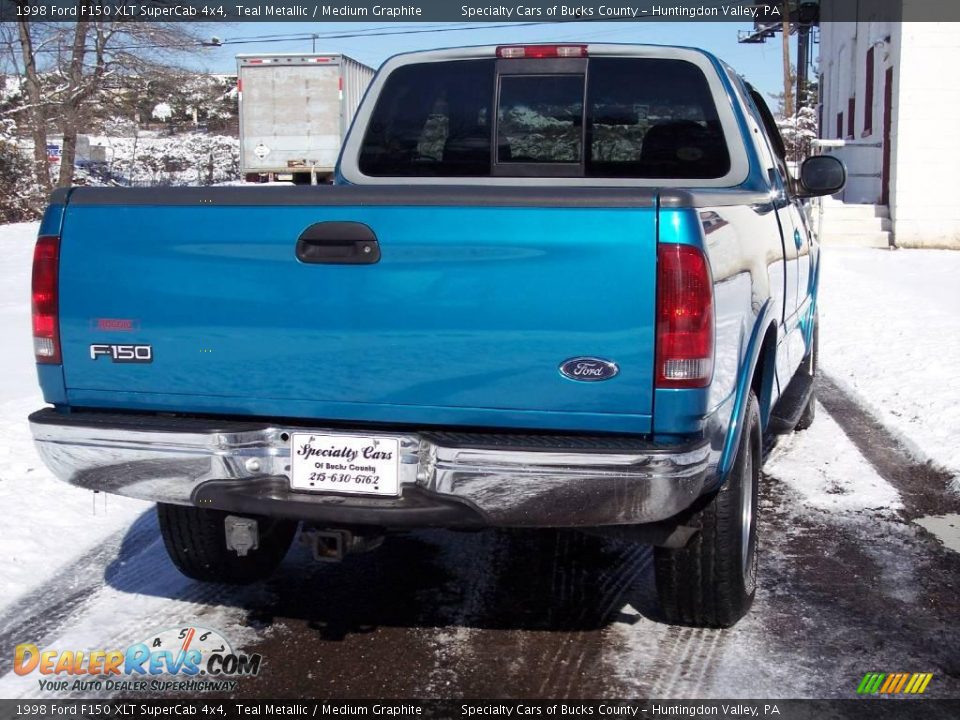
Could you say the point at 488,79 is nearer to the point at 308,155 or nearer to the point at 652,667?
the point at 652,667

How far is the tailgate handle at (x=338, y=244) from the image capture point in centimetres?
317

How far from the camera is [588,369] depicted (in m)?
3.06

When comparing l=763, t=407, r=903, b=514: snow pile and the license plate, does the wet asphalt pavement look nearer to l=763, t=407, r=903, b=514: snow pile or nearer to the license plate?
l=763, t=407, r=903, b=514: snow pile

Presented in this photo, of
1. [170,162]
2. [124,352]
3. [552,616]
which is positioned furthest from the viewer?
[170,162]

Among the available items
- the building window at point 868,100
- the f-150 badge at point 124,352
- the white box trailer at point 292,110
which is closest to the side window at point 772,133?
the f-150 badge at point 124,352

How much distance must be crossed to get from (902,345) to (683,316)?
763 cm

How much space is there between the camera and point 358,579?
4.49 meters

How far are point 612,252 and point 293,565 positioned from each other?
2380mm

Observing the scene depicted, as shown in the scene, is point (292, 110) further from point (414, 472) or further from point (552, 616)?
point (414, 472)

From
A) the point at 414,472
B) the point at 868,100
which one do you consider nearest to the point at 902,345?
the point at 414,472

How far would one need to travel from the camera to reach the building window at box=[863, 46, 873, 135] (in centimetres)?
2423

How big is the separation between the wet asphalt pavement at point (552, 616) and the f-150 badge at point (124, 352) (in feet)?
3.59

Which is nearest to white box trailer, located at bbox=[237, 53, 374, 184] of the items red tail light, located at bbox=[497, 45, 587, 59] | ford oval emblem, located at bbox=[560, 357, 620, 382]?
red tail light, located at bbox=[497, 45, 587, 59]

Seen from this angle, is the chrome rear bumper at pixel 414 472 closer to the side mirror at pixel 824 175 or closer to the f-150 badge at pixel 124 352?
the f-150 badge at pixel 124 352
